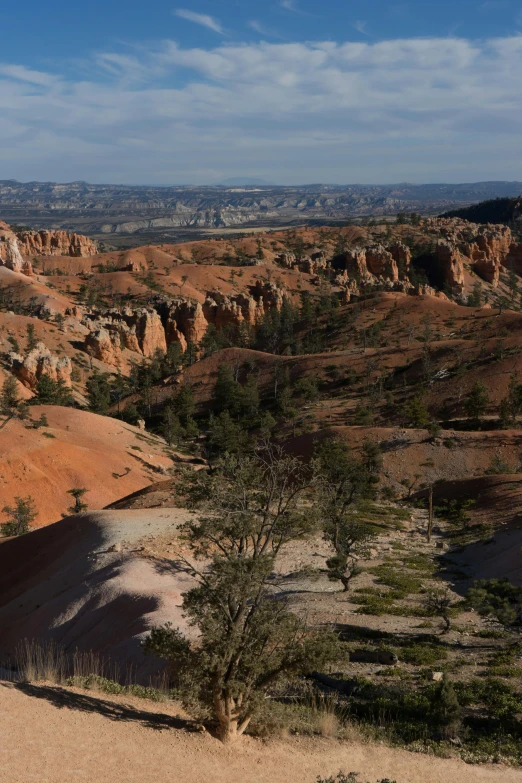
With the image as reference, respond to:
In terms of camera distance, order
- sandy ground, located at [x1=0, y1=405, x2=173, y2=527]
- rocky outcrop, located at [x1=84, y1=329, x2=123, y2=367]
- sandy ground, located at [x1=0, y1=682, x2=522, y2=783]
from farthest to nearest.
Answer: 1. rocky outcrop, located at [x1=84, y1=329, x2=123, y2=367]
2. sandy ground, located at [x1=0, y1=405, x2=173, y2=527]
3. sandy ground, located at [x1=0, y1=682, x2=522, y2=783]

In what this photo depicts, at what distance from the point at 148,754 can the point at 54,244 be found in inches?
6864

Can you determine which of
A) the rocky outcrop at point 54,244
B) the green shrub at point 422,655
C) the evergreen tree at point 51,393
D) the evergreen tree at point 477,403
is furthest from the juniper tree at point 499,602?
the rocky outcrop at point 54,244

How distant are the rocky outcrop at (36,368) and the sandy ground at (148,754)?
65.3m

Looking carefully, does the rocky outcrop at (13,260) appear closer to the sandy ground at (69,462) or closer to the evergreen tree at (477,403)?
the sandy ground at (69,462)

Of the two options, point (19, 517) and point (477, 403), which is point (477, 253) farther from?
point (19, 517)

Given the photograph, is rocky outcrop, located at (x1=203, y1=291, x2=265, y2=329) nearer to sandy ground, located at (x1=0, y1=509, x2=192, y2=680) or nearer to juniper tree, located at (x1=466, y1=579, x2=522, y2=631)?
sandy ground, located at (x1=0, y1=509, x2=192, y2=680)

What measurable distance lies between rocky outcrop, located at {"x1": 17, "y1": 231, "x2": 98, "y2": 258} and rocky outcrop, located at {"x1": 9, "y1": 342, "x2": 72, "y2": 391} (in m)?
94.1

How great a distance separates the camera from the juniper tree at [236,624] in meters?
13.0

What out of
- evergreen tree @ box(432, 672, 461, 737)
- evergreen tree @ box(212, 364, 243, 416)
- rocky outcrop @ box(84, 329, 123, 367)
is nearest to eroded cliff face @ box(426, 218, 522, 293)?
evergreen tree @ box(212, 364, 243, 416)

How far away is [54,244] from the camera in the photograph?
566 feet

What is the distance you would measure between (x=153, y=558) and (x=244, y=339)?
281 feet

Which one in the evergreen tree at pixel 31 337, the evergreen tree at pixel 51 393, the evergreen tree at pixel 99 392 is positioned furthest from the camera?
the evergreen tree at pixel 31 337

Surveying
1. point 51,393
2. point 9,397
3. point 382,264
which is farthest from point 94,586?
point 382,264

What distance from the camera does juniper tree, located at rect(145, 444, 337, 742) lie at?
513 inches
